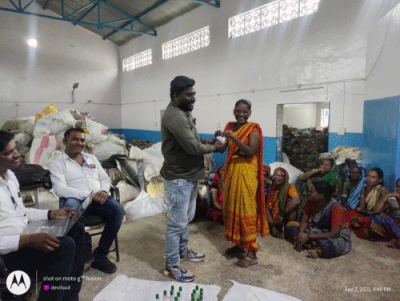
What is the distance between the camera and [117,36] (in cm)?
1091

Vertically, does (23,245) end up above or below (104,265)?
above

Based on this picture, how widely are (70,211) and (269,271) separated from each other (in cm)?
172

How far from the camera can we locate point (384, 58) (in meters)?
3.58

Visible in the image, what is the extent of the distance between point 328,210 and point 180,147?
1.64 m

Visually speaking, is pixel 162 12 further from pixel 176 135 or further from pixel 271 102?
pixel 176 135

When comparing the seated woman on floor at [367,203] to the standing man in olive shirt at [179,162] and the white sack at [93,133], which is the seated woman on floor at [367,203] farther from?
the white sack at [93,133]

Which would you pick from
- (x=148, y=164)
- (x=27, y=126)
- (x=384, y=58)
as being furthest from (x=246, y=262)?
(x=27, y=126)

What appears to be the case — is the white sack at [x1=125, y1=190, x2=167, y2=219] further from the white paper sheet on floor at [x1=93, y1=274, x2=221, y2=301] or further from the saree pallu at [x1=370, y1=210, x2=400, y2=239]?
the saree pallu at [x1=370, y1=210, x2=400, y2=239]

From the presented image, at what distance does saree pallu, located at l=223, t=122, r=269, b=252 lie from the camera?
2393 mm

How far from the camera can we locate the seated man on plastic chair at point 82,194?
234 centimetres

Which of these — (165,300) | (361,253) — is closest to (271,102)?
(361,253)

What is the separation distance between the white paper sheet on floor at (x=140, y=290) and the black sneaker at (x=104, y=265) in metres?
0.14

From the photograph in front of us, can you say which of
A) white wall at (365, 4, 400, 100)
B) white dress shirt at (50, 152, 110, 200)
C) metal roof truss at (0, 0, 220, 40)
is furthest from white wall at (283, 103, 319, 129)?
white dress shirt at (50, 152, 110, 200)

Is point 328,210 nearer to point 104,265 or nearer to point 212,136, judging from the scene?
point 104,265
